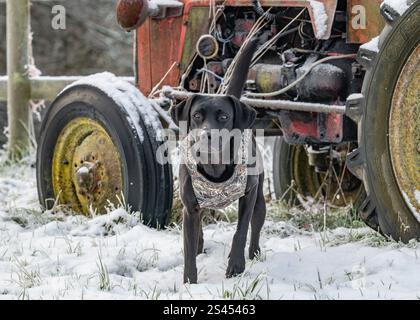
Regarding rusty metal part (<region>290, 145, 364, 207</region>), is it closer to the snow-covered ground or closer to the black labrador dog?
the snow-covered ground

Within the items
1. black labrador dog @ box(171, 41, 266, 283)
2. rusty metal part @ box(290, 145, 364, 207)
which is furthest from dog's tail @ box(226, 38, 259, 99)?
rusty metal part @ box(290, 145, 364, 207)

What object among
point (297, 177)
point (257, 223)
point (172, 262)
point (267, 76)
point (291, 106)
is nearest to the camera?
point (172, 262)

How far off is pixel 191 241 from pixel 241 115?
57cm

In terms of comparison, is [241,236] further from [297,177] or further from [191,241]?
[297,177]

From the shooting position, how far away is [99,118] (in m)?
5.07

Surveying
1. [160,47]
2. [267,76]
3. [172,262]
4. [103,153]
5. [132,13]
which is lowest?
[172,262]

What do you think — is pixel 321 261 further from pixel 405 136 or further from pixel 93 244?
pixel 93 244

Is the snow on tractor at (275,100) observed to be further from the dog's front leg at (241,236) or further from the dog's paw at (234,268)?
the dog's paw at (234,268)

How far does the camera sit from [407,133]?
390 centimetres

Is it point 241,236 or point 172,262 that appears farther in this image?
point 172,262

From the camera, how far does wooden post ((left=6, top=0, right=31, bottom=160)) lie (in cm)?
750

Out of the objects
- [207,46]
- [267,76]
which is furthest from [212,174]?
[207,46]
